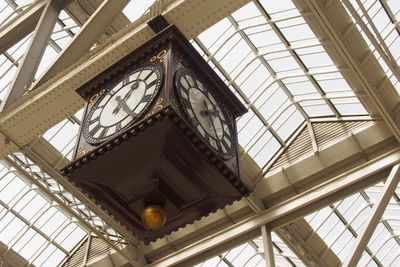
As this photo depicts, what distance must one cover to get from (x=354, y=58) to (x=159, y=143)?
9.46 metres

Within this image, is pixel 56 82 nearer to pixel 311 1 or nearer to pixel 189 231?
pixel 311 1

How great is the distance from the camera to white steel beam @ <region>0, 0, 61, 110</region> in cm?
1236

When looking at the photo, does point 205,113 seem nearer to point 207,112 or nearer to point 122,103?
point 207,112

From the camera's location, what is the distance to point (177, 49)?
901cm

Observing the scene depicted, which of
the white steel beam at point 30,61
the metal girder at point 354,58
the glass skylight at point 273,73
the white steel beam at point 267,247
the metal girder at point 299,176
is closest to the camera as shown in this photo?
the white steel beam at point 30,61

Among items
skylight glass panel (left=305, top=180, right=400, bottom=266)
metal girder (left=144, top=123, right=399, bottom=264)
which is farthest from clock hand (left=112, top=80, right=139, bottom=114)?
skylight glass panel (left=305, top=180, right=400, bottom=266)

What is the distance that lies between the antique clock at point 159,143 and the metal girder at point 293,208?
9073 millimetres

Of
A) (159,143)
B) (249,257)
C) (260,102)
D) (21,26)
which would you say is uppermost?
(260,102)

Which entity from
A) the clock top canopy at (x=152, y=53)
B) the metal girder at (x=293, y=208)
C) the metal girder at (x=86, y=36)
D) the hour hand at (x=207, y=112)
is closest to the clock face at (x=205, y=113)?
the hour hand at (x=207, y=112)

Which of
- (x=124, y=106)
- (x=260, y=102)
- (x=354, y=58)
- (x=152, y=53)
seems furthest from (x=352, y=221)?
(x=124, y=106)

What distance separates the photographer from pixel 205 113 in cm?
843

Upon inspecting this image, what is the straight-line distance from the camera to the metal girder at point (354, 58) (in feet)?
47.8

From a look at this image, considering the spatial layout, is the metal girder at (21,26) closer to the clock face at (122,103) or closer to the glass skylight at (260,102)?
the glass skylight at (260,102)

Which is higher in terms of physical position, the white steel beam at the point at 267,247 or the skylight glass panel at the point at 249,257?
the skylight glass panel at the point at 249,257
